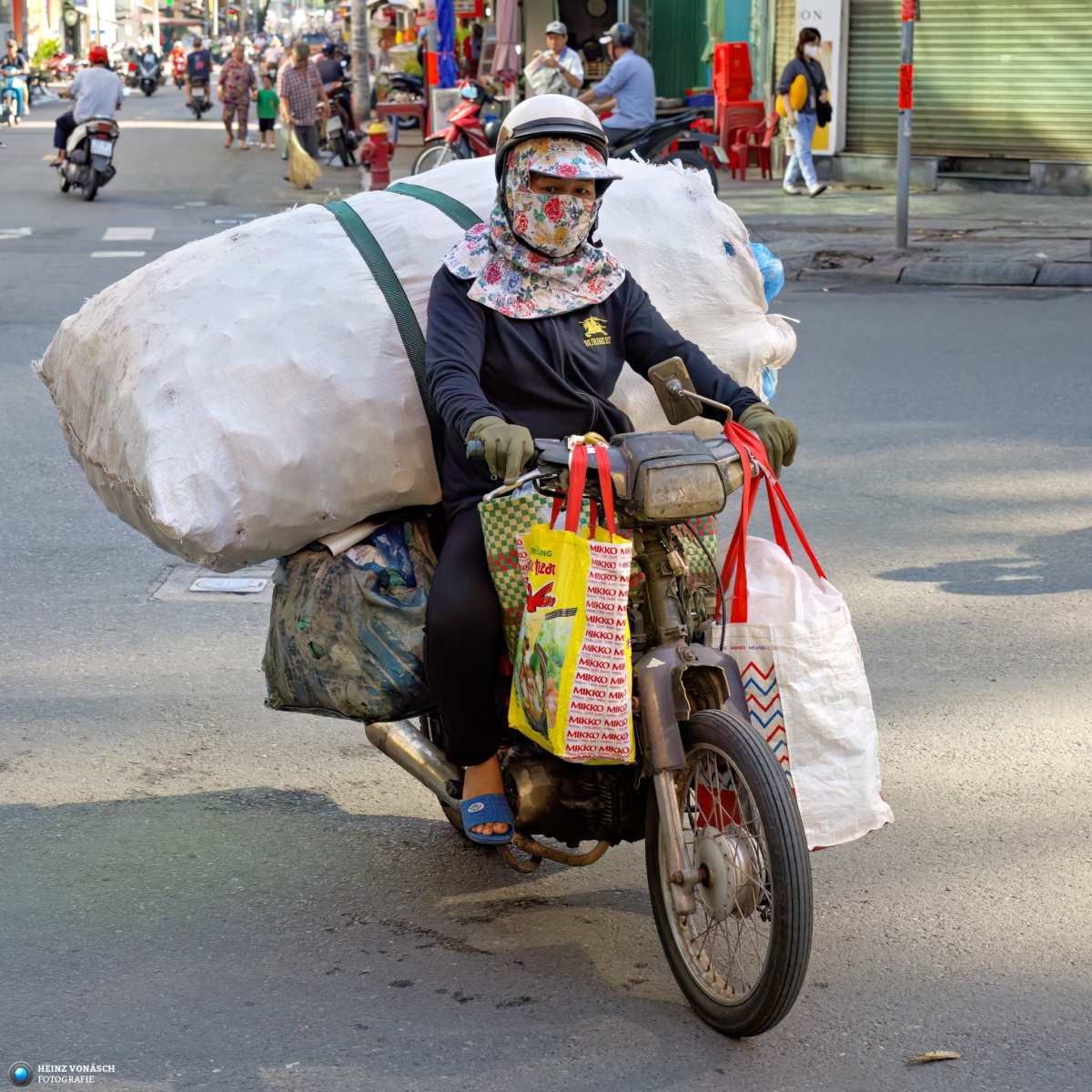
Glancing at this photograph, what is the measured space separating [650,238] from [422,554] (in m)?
0.91

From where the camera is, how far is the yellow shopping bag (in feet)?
8.83

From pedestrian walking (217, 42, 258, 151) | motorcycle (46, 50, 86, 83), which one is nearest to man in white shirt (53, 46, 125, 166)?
pedestrian walking (217, 42, 258, 151)

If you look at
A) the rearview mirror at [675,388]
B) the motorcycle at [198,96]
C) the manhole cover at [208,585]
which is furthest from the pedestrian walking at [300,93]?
the rearview mirror at [675,388]

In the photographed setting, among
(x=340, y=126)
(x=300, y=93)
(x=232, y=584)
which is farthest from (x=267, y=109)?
(x=232, y=584)

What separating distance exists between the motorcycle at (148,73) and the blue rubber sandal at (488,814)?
5936cm

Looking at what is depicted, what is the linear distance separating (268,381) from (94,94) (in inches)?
694

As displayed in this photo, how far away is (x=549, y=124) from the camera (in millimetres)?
3059

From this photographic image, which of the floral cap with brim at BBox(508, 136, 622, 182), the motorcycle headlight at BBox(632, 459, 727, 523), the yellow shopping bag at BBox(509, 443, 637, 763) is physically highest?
the floral cap with brim at BBox(508, 136, 622, 182)

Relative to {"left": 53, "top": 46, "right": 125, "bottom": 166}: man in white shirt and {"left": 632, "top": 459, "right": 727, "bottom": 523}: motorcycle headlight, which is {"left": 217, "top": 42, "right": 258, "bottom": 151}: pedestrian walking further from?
{"left": 632, "top": 459, "right": 727, "bottom": 523}: motorcycle headlight

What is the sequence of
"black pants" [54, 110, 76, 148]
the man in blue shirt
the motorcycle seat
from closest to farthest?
the man in blue shirt
the motorcycle seat
"black pants" [54, 110, 76, 148]

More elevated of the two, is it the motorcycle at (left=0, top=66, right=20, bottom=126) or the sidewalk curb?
the motorcycle at (left=0, top=66, right=20, bottom=126)

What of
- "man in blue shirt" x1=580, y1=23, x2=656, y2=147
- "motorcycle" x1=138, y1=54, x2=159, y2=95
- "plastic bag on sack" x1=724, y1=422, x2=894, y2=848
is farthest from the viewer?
"motorcycle" x1=138, y1=54, x2=159, y2=95

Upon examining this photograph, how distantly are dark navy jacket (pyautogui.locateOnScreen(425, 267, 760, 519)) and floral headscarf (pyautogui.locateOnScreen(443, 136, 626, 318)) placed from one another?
0.03 meters

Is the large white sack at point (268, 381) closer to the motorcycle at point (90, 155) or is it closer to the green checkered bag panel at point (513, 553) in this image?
the green checkered bag panel at point (513, 553)
